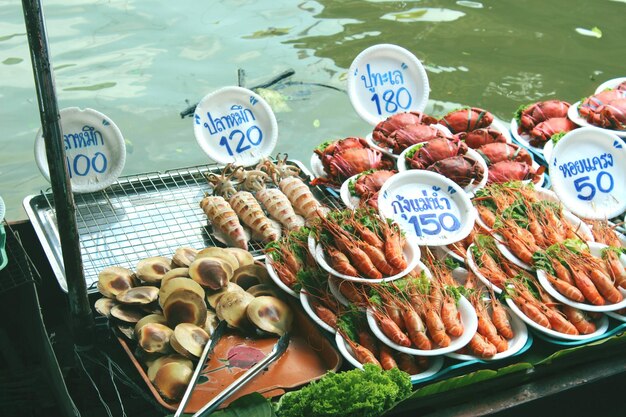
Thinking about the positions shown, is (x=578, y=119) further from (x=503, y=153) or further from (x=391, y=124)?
(x=391, y=124)

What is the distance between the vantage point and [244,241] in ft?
11.8

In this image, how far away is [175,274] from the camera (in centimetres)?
318

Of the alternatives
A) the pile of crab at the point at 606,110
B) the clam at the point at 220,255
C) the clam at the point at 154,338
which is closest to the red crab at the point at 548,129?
the pile of crab at the point at 606,110

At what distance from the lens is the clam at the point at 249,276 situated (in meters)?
3.30

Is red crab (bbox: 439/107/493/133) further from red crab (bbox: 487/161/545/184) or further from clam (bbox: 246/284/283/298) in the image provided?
clam (bbox: 246/284/283/298)

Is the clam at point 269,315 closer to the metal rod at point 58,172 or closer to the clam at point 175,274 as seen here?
the clam at point 175,274

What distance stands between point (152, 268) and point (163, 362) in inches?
21.4

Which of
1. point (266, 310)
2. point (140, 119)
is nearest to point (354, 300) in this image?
point (266, 310)

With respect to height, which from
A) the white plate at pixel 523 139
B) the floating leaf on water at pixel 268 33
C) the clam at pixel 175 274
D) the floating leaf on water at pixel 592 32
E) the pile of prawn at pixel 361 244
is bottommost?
the floating leaf on water at pixel 592 32

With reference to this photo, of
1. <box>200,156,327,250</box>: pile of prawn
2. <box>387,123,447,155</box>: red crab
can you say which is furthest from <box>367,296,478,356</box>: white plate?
<box>387,123,447,155</box>: red crab

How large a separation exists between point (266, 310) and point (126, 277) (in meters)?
0.64

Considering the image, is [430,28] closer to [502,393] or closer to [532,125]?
[532,125]

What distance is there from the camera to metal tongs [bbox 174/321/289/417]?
2561 mm

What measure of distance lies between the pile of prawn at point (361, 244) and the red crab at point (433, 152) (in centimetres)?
75
